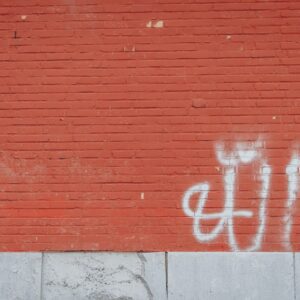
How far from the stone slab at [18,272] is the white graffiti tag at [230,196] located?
148 cm

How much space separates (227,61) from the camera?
6625 millimetres

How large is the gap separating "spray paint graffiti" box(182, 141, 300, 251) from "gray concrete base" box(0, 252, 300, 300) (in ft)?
0.57

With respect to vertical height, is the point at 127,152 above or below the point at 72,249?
above

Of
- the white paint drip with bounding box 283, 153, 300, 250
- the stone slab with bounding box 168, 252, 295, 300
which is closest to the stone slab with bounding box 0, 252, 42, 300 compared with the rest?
A: the stone slab with bounding box 168, 252, 295, 300

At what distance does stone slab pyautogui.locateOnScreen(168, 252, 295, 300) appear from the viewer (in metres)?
6.46

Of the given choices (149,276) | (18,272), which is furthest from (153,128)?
(18,272)

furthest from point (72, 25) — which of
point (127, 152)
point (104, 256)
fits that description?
point (104, 256)

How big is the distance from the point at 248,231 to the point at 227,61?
157 centimetres

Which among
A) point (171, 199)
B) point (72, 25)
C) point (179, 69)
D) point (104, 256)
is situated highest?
point (72, 25)

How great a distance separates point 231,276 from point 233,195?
73cm

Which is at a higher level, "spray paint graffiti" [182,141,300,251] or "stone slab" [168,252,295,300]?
"spray paint graffiti" [182,141,300,251]

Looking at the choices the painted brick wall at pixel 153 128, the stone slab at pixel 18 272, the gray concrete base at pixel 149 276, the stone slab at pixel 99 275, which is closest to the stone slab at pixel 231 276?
the gray concrete base at pixel 149 276

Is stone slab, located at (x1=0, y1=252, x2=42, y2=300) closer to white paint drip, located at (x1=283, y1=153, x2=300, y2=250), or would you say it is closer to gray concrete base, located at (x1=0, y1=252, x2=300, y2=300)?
gray concrete base, located at (x1=0, y1=252, x2=300, y2=300)

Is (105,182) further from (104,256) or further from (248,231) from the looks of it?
(248,231)
